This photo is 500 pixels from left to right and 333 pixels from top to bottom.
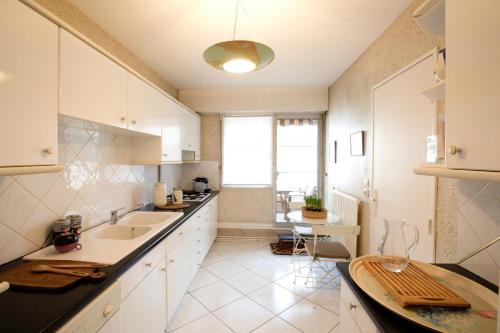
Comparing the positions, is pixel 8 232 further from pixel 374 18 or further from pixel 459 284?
pixel 374 18

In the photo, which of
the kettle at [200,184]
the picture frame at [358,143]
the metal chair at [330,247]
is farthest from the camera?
the kettle at [200,184]

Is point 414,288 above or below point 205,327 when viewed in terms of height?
above

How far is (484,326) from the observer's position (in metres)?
0.73

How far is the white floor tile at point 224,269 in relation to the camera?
274 cm

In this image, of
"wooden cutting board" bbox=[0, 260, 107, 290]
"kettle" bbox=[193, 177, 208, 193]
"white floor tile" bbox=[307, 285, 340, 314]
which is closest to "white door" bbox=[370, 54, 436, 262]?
"white floor tile" bbox=[307, 285, 340, 314]

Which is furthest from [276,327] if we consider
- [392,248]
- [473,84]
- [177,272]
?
[473,84]

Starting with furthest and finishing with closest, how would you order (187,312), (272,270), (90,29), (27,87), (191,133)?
(191,133) → (272,270) → (187,312) → (90,29) → (27,87)

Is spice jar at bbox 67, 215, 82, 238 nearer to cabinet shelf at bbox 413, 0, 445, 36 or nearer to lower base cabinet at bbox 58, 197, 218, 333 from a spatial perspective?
lower base cabinet at bbox 58, 197, 218, 333

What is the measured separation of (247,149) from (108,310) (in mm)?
3189

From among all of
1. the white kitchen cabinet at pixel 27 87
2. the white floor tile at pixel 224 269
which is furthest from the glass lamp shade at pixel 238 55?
the white floor tile at pixel 224 269

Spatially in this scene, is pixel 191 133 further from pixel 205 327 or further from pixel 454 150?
pixel 454 150

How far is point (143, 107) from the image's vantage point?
77.4 inches

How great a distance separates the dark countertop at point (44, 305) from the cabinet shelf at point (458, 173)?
1.43 meters

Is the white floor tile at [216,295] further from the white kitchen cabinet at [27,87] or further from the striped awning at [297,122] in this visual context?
the striped awning at [297,122]
